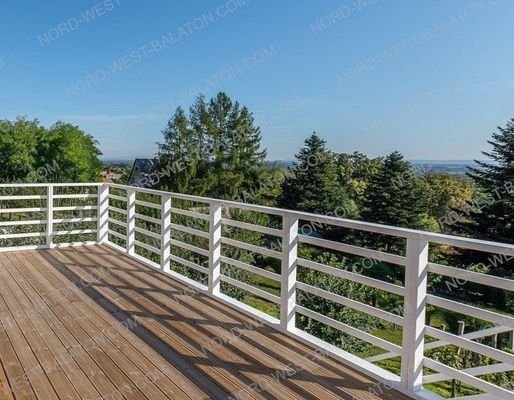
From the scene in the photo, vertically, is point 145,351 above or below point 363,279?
below

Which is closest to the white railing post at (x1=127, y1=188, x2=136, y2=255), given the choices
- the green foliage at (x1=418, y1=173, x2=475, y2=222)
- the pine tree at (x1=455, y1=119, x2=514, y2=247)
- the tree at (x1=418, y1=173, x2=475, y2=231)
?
the pine tree at (x1=455, y1=119, x2=514, y2=247)

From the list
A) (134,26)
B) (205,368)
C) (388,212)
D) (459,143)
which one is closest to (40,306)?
(205,368)

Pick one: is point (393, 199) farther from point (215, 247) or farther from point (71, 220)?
point (215, 247)

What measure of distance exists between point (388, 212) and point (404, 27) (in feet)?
47.0

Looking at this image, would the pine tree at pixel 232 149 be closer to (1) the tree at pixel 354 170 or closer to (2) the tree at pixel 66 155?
(1) the tree at pixel 354 170

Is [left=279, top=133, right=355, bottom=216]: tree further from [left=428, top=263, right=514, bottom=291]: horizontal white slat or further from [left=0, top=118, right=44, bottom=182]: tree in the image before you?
[left=428, top=263, right=514, bottom=291]: horizontal white slat

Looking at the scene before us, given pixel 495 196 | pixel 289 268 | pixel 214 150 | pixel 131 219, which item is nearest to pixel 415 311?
pixel 289 268

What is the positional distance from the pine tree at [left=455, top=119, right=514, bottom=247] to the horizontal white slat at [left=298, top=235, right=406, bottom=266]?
2402 cm

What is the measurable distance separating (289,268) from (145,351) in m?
1.14

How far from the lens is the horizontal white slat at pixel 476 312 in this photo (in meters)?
1.90

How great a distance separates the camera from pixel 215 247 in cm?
396

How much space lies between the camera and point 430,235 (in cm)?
224

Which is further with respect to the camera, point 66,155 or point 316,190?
point 316,190

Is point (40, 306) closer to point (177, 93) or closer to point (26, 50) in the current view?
point (26, 50)
